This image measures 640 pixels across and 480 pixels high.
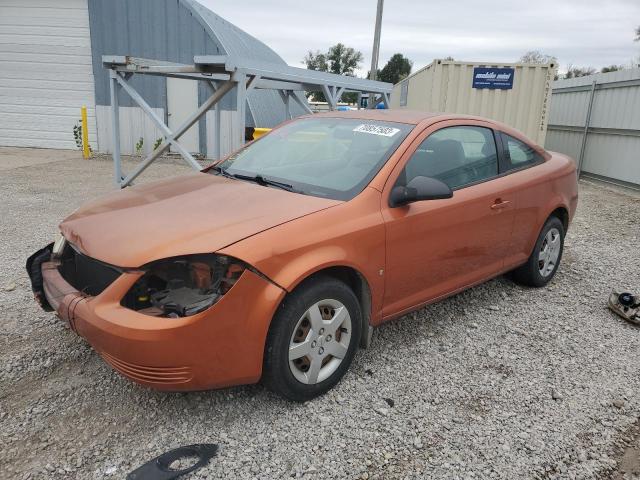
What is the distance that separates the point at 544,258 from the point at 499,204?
1177 millimetres

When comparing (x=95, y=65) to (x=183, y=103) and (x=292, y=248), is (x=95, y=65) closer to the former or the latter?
(x=183, y=103)

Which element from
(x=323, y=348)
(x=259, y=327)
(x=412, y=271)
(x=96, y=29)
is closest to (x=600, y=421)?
(x=412, y=271)

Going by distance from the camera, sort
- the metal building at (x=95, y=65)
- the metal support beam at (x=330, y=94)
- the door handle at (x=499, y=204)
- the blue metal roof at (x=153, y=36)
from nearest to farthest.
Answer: the door handle at (x=499, y=204) → the metal support beam at (x=330, y=94) → the blue metal roof at (x=153, y=36) → the metal building at (x=95, y=65)

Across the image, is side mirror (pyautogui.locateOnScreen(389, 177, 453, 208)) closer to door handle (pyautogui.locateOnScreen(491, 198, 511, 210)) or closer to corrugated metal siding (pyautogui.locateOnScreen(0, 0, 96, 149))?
door handle (pyautogui.locateOnScreen(491, 198, 511, 210))

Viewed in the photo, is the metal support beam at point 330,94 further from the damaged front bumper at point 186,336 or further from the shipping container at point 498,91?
the damaged front bumper at point 186,336

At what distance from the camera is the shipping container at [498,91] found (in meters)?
9.66

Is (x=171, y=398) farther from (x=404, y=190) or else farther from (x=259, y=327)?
(x=404, y=190)

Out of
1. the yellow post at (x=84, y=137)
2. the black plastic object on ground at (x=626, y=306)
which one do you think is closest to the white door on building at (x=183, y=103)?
the yellow post at (x=84, y=137)

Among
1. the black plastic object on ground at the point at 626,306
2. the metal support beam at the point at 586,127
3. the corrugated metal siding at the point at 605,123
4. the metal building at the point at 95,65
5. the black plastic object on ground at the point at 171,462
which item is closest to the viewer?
the black plastic object on ground at the point at 171,462

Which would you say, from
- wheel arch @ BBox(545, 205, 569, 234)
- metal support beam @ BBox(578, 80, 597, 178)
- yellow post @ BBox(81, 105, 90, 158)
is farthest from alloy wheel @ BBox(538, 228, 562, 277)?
yellow post @ BBox(81, 105, 90, 158)

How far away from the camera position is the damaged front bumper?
2.40 metres

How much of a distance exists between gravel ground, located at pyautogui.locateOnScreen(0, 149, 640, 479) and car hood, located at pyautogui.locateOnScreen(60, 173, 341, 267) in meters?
0.87

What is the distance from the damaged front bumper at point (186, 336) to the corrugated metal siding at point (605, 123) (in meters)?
10.5

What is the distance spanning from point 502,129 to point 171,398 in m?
3.30
